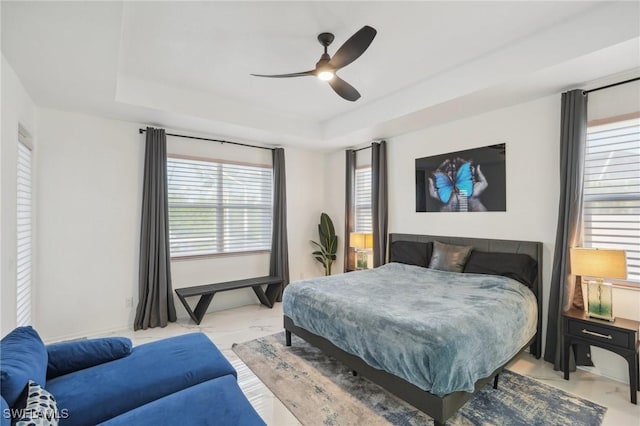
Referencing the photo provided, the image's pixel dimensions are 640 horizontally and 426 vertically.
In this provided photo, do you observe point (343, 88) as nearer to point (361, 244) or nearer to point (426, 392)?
point (426, 392)

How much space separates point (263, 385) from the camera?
2.50m

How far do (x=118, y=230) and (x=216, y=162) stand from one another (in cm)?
159

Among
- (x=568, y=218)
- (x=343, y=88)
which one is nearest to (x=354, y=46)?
(x=343, y=88)

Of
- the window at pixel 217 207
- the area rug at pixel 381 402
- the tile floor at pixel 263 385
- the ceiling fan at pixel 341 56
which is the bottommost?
the tile floor at pixel 263 385

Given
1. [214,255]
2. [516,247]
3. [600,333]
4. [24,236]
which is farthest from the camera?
[214,255]

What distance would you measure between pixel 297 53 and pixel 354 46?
2.80ft

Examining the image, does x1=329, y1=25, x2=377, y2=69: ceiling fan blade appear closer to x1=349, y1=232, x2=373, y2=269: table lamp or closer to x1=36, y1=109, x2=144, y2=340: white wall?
x1=349, y1=232, x2=373, y2=269: table lamp

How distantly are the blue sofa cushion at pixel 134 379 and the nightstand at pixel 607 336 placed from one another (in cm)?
279

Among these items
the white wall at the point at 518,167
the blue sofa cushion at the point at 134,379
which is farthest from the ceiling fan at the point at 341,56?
the blue sofa cushion at the point at 134,379

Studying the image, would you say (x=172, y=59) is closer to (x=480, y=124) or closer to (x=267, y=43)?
(x=267, y=43)

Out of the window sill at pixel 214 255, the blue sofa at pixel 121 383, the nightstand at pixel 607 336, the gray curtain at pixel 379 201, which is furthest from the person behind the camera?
the gray curtain at pixel 379 201

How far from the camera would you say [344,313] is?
241 cm

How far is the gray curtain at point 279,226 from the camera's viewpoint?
498 cm

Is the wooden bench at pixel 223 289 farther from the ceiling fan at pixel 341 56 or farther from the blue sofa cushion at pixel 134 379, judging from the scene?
the ceiling fan at pixel 341 56
